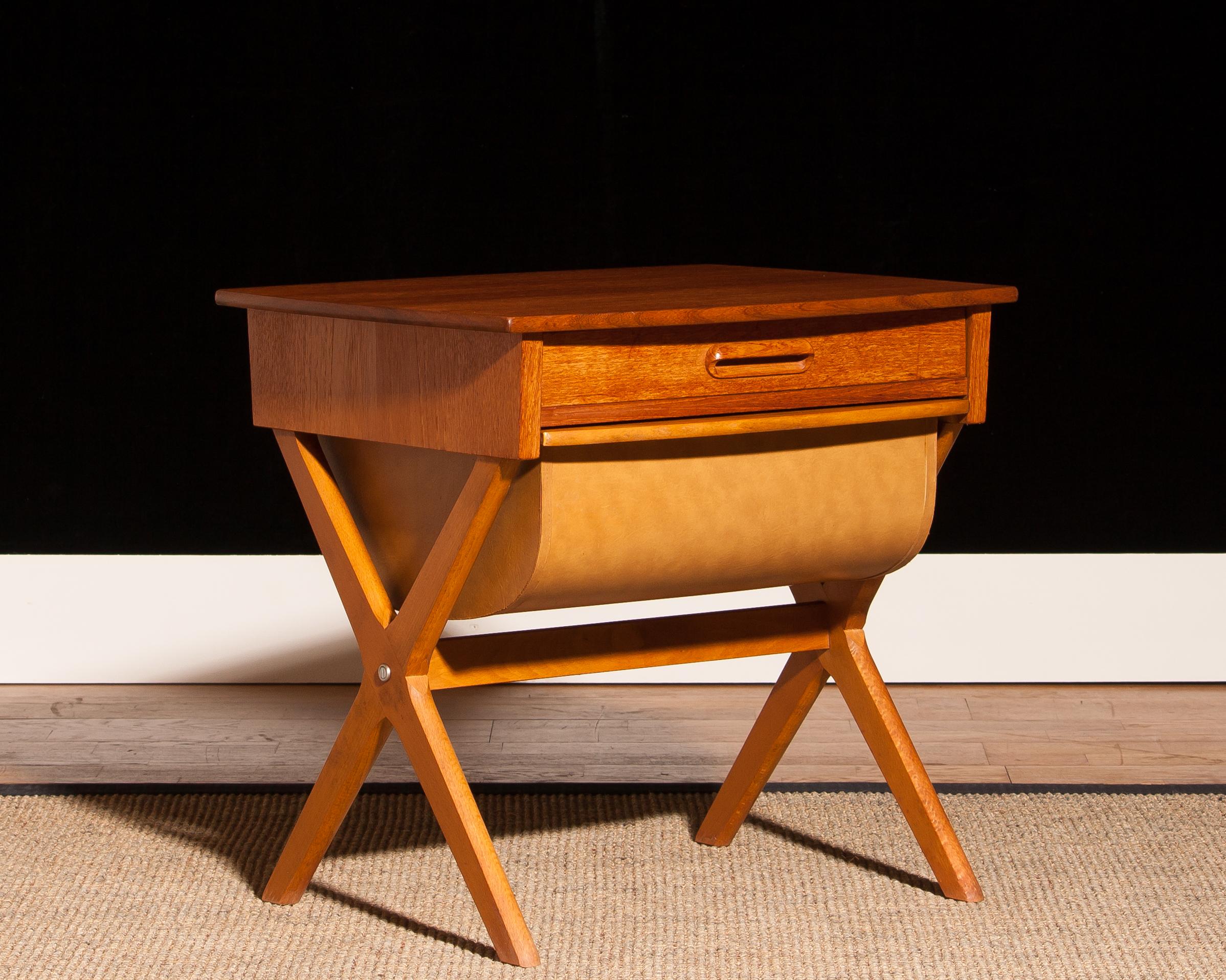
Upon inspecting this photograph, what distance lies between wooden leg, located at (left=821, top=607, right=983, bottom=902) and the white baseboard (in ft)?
3.27

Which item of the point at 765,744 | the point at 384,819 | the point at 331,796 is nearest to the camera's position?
the point at 331,796

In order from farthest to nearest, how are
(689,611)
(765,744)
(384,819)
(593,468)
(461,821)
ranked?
(689,611), (384,819), (765,744), (461,821), (593,468)

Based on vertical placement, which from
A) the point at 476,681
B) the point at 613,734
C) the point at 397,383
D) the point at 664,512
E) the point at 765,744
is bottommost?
the point at 613,734

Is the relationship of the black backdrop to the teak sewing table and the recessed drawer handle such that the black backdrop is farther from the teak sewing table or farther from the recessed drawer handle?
the recessed drawer handle

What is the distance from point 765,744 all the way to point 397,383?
0.74 meters

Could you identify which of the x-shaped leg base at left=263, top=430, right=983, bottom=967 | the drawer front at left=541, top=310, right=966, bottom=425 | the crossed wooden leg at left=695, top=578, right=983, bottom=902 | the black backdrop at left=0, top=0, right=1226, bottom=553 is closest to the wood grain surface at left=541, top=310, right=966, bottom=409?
the drawer front at left=541, top=310, right=966, bottom=425

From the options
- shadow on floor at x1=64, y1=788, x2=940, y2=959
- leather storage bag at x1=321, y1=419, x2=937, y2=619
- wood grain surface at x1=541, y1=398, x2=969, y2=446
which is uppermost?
wood grain surface at x1=541, y1=398, x2=969, y2=446

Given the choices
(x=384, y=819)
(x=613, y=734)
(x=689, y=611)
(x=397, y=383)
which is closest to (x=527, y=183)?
(x=689, y=611)

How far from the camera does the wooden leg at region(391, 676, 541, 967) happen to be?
5.84ft

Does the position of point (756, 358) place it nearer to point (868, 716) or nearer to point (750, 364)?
point (750, 364)

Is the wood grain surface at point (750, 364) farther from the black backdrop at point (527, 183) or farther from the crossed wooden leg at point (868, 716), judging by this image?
the black backdrop at point (527, 183)

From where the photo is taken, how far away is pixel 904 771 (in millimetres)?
1997

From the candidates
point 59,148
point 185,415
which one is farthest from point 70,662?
point 59,148

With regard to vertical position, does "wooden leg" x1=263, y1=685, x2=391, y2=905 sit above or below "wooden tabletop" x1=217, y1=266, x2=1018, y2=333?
below
